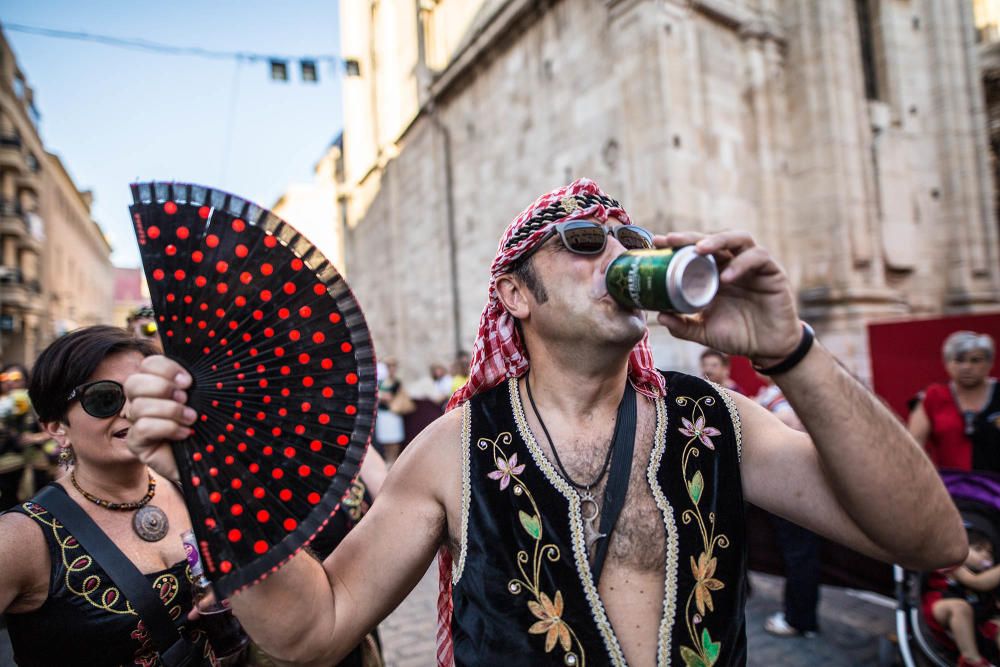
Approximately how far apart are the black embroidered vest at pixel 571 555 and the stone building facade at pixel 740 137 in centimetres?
747

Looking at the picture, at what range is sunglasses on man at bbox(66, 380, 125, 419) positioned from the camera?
190 cm

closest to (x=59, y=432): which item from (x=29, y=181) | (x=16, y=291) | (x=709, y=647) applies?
(x=709, y=647)

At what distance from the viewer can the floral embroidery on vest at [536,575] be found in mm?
1445

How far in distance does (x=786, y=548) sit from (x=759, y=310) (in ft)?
12.1

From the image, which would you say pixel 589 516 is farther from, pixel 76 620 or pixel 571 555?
pixel 76 620

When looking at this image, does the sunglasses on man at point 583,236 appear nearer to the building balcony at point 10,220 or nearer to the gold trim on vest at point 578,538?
the gold trim on vest at point 578,538

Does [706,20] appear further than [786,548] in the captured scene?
→ Yes

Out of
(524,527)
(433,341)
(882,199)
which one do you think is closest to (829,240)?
(882,199)

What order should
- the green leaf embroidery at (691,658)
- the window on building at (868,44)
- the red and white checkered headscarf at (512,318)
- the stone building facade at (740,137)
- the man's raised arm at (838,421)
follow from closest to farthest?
the man's raised arm at (838,421), the green leaf embroidery at (691,658), the red and white checkered headscarf at (512,318), the stone building facade at (740,137), the window on building at (868,44)

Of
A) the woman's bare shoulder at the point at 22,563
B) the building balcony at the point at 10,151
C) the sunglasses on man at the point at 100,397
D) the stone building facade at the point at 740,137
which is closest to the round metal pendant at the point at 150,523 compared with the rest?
the woman's bare shoulder at the point at 22,563

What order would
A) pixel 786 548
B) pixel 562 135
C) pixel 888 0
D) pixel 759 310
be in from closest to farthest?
pixel 759 310
pixel 786 548
pixel 562 135
pixel 888 0

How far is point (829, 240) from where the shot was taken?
33.9 feet

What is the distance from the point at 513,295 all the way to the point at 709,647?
111cm

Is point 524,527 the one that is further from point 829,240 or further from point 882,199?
point 882,199
